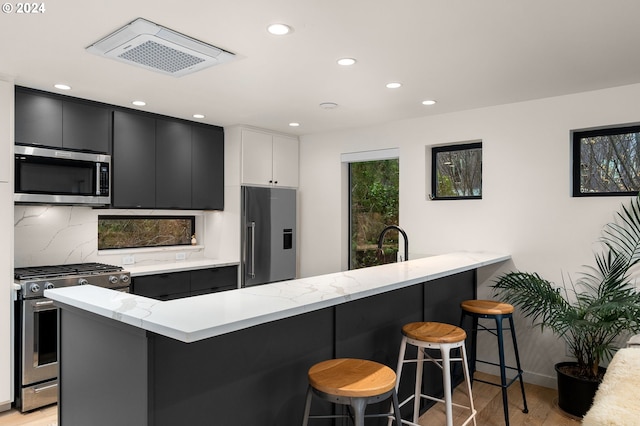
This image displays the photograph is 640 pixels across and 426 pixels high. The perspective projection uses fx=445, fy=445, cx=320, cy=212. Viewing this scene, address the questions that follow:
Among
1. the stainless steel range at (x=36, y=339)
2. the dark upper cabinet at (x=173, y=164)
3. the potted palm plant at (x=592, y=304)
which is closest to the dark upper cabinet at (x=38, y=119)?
the dark upper cabinet at (x=173, y=164)

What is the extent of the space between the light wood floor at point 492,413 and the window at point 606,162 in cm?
162

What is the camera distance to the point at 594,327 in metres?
2.98

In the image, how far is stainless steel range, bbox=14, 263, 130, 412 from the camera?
3.16m

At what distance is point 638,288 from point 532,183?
1.06m

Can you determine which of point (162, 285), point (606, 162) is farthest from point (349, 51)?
point (162, 285)

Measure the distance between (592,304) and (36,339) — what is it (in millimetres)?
3925

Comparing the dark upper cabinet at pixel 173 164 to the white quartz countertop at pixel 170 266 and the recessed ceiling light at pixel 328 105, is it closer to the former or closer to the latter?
the white quartz countertop at pixel 170 266

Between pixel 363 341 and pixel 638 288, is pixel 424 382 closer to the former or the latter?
pixel 363 341

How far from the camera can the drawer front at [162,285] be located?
3852 millimetres

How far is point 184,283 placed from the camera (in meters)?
4.16

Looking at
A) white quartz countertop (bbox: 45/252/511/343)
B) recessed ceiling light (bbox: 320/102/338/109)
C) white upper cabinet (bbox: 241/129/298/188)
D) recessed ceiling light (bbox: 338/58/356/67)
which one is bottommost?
white quartz countertop (bbox: 45/252/511/343)

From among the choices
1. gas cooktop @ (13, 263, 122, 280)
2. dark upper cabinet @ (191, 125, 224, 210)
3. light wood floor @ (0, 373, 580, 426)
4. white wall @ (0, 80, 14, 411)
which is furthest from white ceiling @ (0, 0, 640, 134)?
light wood floor @ (0, 373, 580, 426)

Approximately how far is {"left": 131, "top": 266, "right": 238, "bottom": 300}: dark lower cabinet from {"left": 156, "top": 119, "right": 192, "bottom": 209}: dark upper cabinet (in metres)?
0.71

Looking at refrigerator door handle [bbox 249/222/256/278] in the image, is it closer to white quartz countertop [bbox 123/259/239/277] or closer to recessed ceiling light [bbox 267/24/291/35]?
white quartz countertop [bbox 123/259/239/277]
